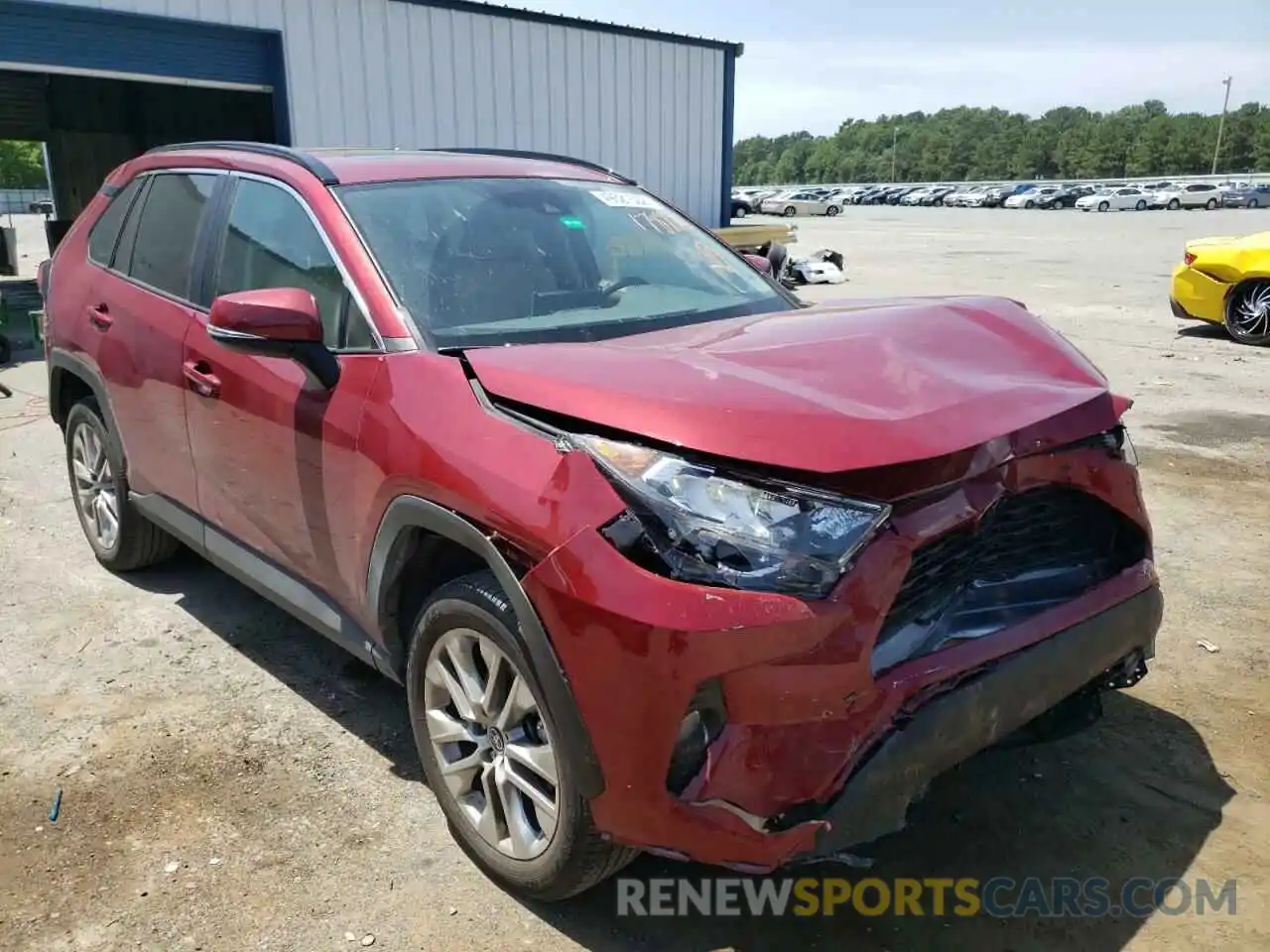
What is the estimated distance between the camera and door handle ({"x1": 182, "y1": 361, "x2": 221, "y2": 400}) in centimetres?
341

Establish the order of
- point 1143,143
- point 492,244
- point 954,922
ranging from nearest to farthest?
1. point 954,922
2. point 492,244
3. point 1143,143

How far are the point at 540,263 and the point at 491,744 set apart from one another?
5.09ft

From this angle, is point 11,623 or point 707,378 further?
point 11,623

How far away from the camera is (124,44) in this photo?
10508mm

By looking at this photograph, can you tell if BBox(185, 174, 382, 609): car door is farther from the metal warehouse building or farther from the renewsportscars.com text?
the metal warehouse building

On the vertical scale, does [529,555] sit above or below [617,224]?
below

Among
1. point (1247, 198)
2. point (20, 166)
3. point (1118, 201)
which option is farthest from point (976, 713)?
point (20, 166)

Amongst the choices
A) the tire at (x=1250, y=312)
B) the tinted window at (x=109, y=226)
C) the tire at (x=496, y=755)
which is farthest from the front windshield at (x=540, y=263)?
the tire at (x=1250, y=312)

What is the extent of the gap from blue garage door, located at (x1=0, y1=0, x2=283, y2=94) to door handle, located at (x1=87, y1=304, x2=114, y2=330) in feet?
24.8

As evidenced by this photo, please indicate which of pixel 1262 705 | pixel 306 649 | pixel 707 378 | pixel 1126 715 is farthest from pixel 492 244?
pixel 1262 705

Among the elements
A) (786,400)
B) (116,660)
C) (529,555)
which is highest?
(786,400)

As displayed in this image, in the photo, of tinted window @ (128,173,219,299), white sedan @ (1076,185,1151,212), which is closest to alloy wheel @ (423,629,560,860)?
tinted window @ (128,173,219,299)

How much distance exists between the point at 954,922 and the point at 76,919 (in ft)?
7.21

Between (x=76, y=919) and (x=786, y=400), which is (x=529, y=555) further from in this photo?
(x=76, y=919)
